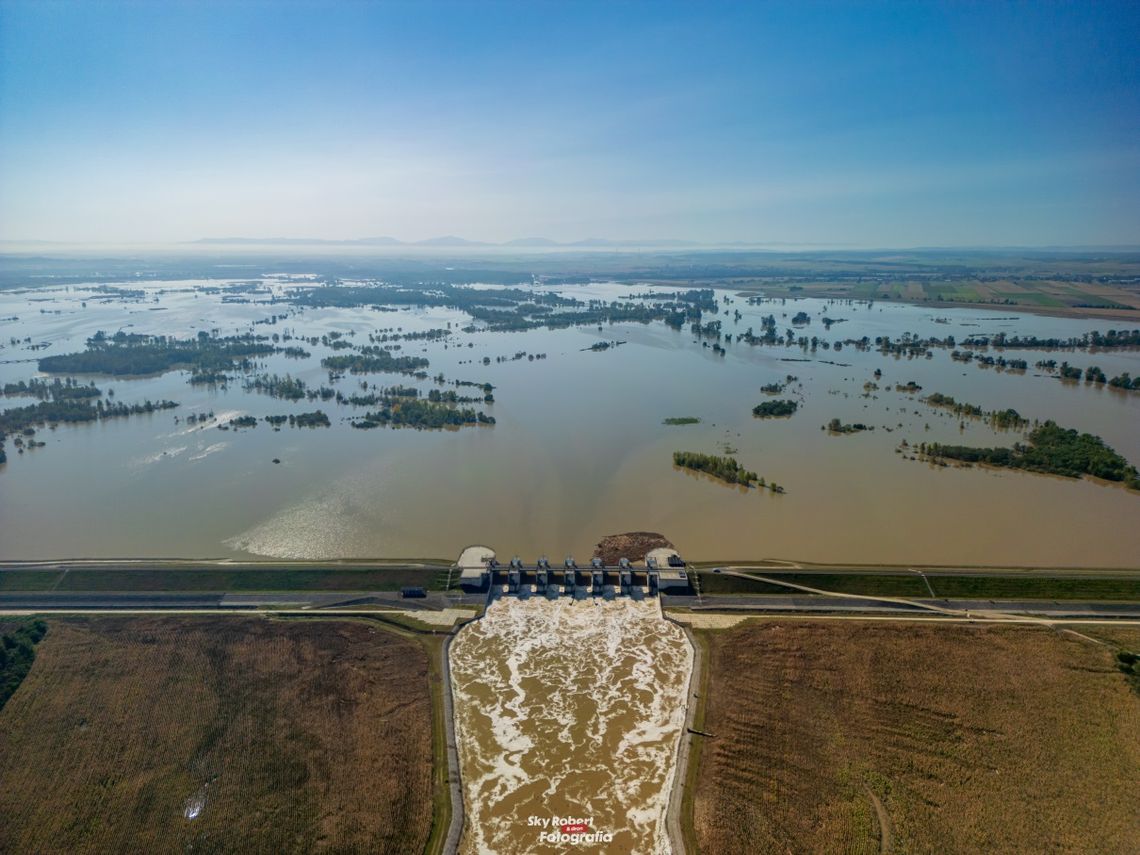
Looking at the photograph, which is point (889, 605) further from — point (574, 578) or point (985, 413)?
point (985, 413)

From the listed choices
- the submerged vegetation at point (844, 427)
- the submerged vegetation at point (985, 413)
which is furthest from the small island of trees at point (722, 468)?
the submerged vegetation at point (985, 413)

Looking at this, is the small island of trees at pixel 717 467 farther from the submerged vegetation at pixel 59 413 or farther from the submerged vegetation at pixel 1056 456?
the submerged vegetation at pixel 59 413

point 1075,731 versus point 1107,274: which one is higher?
point 1107,274

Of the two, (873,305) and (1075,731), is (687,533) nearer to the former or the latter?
(1075,731)

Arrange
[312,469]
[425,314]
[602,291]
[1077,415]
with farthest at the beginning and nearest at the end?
[602,291], [425,314], [1077,415], [312,469]

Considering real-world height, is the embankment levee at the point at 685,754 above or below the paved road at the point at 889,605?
below

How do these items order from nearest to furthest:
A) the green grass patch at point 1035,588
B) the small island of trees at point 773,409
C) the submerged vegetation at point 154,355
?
1. the green grass patch at point 1035,588
2. the small island of trees at point 773,409
3. the submerged vegetation at point 154,355

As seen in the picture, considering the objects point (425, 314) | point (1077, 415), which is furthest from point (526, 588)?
point (425, 314)
